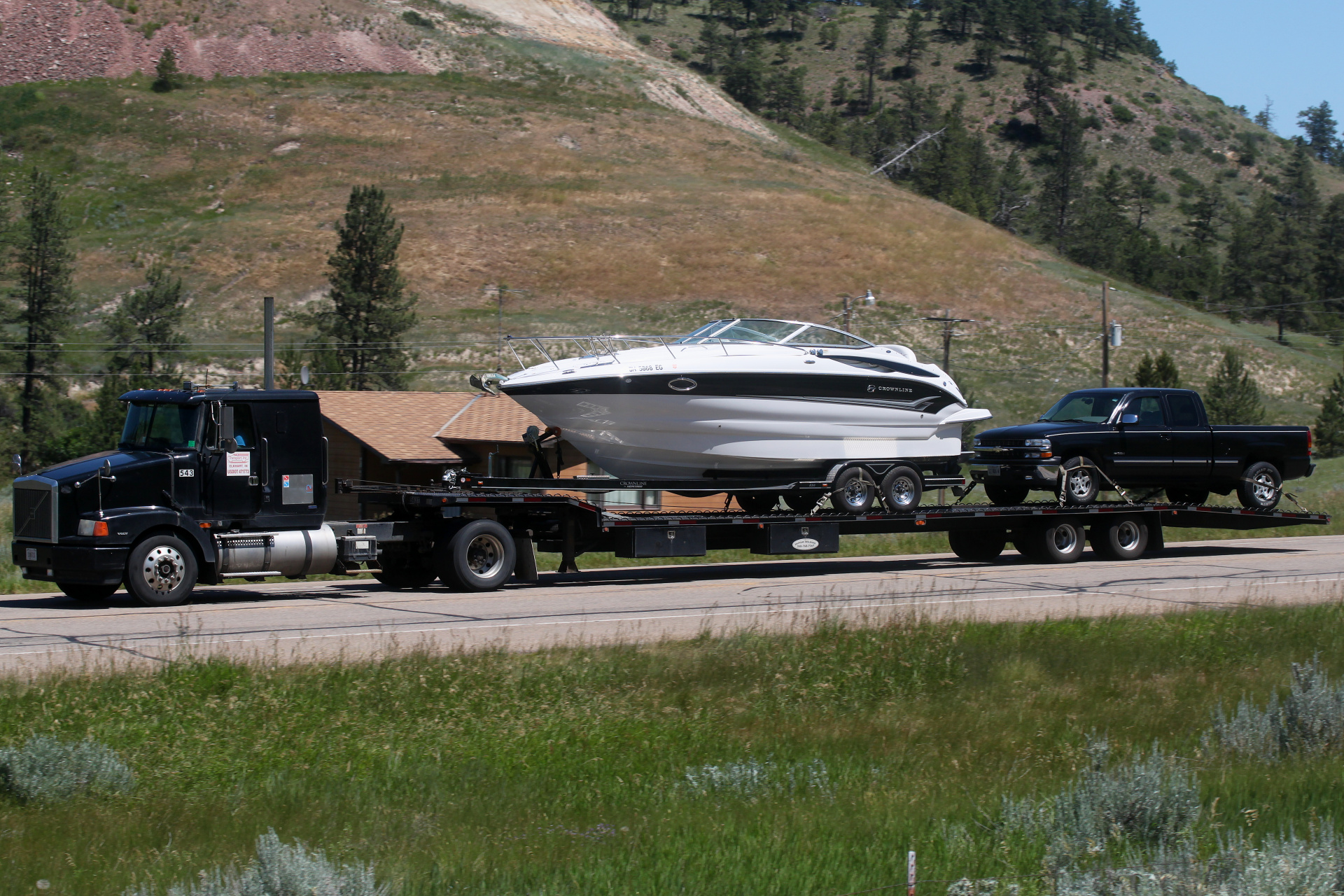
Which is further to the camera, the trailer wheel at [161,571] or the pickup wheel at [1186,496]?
the pickup wheel at [1186,496]

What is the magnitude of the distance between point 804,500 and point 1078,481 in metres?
4.78

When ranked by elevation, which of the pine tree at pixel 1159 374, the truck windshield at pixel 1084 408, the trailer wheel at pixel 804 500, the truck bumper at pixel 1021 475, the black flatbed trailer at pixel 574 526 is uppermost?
the pine tree at pixel 1159 374

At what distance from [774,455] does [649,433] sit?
6.68ft

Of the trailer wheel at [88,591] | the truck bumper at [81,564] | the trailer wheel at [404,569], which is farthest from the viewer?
the trailer wheel at [404,569]

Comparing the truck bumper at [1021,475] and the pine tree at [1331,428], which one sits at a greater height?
the pine tree at [1331,428]

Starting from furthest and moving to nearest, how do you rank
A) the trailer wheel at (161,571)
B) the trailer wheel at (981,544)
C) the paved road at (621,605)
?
the trailer wheel at (981,544) → the trailer wheel at (161,571) → the paved road at (621,605)

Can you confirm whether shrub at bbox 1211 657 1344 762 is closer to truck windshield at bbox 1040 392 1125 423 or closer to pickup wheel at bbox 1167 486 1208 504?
truck windshield at bbox 1040 392 1125 423

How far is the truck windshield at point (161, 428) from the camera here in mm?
16516

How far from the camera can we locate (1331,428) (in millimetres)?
62812

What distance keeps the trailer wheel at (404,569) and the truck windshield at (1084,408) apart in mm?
10718

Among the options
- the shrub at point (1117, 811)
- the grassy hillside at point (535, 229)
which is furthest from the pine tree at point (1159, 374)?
the shrub at point (1117, 811)

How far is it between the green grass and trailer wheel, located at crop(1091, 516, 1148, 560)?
9.49 meters

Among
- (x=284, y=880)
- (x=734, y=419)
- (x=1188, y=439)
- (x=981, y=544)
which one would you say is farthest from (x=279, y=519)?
(x=1188, y=439)

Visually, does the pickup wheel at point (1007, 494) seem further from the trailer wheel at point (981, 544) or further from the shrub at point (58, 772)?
the shrub at point (58, 772)
